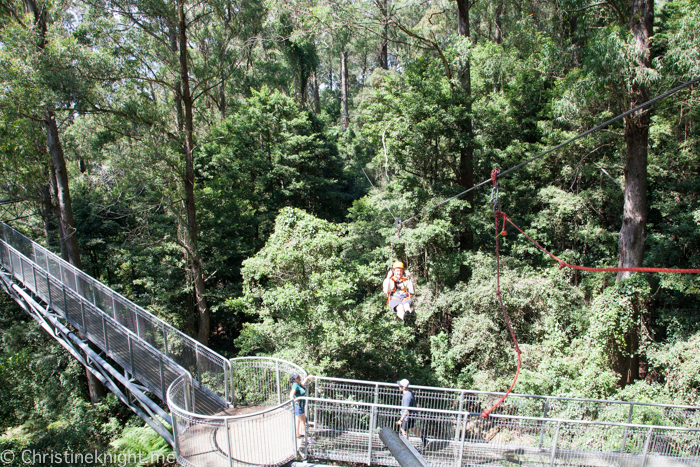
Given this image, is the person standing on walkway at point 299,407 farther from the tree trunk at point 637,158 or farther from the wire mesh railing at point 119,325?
the tree trunk at point 637,158

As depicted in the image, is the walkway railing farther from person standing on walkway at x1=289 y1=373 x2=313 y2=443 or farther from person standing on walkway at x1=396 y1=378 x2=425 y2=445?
person standing on walkway at x1=396 y1=378 x2=425 y2=445

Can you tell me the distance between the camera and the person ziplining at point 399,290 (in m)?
8.97

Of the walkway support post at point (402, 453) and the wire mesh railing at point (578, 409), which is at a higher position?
the walkway support post at point (402, 453)

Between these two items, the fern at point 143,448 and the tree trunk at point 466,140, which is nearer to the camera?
the fern at point 143,448

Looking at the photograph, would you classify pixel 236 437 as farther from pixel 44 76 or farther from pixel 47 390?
pixel 47 390

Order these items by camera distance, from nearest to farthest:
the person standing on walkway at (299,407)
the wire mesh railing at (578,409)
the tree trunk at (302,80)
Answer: the person standing on walkway at (299,407)
the wire mesh railing at (578,409)
the tree trunk at (302,80)

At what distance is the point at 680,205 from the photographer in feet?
45.3

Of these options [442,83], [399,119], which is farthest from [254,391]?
[442,83]

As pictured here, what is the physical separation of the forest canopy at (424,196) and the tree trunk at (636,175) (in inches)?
2.1

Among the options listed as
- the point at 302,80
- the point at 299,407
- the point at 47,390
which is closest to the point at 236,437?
the point at 299,407

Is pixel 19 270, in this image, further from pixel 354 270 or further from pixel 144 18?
pixel 354 270

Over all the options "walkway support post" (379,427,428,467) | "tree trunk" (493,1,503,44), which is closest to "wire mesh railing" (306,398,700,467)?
"walkway support post" (379,427,428,467)

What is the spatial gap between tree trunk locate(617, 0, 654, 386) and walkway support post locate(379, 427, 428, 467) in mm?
11751

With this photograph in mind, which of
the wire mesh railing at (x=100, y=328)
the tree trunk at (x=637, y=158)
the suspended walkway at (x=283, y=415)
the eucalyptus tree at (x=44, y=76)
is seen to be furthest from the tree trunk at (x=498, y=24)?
the wire mesh railing at (x=100, y=328)
